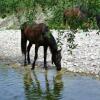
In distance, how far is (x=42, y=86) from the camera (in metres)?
14.1

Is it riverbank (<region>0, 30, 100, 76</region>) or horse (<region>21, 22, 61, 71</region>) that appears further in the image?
riverbank (<region>0, 30, 100, 76</region>)

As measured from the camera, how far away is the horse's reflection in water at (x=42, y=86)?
40.6 ft

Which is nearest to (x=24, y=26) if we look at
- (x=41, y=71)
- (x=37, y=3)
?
(x=41, y=71)

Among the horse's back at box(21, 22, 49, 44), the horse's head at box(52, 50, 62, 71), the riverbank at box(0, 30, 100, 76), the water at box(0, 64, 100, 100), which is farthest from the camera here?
the riverbank at box(0, 30, 100, 76)

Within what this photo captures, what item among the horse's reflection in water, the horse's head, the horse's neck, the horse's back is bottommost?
the horse's reflection in water

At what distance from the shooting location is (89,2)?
6.99 metres

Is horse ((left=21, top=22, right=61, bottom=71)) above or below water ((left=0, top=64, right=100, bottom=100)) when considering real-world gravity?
above

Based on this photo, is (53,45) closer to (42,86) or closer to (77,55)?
(42,86)

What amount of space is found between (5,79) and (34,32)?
2.68 meters

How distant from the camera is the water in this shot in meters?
12.3

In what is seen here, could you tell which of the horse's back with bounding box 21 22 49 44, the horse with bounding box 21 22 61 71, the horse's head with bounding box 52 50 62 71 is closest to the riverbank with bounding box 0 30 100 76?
the horse's head with bounding box 52 50 62 71

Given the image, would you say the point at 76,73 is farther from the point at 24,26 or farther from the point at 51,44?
the point at 24,26

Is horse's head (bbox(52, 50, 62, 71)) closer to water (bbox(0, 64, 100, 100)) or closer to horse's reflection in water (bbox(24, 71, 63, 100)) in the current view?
water (bbox(0, 64, 100, 100))

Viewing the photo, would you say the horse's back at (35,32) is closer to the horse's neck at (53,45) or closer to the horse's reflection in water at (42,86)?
the horse's neck at (53,45)
